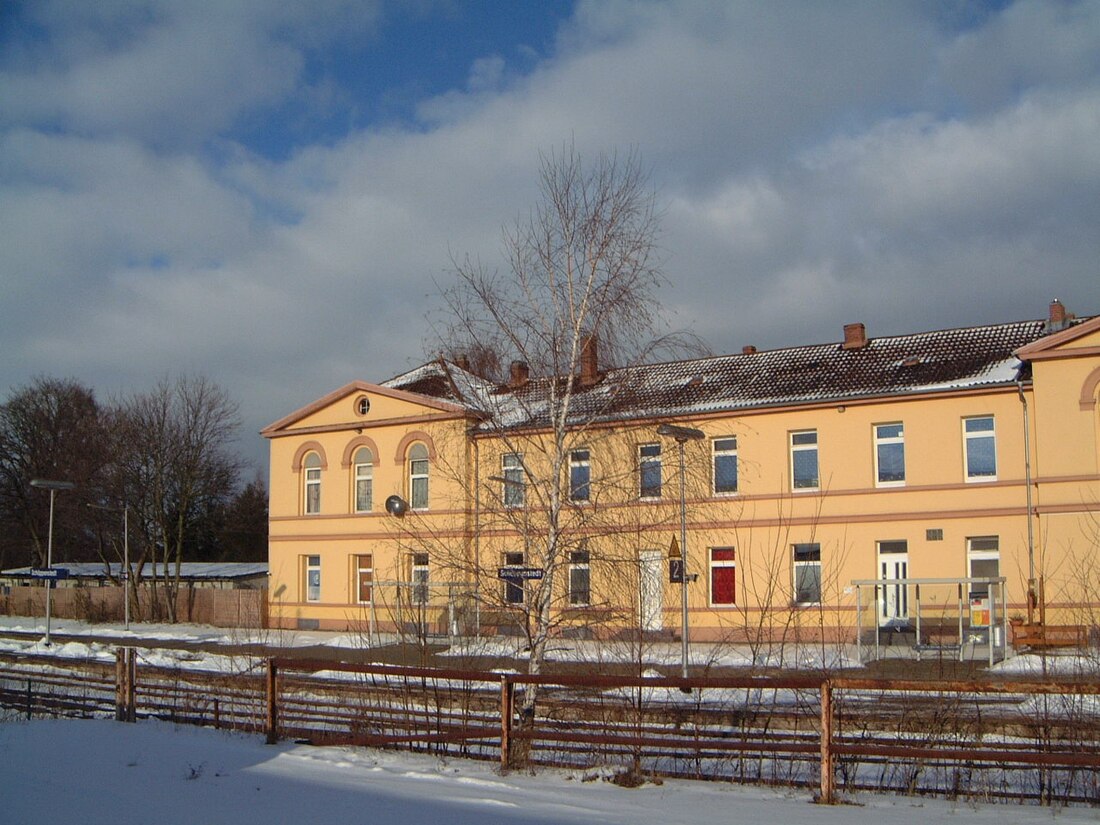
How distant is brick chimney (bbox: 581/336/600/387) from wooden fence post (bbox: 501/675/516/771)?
5904mm

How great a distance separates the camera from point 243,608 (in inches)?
1636

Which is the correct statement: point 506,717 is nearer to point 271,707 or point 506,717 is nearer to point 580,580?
point 271,707

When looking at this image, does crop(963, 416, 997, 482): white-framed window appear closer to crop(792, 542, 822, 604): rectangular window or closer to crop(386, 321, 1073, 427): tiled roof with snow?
crop(386, 321, 1073, 427): tiled roof with snow

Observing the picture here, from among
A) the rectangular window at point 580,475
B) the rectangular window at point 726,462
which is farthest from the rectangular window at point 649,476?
the rectangular window at point 726,462

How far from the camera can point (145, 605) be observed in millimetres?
47312

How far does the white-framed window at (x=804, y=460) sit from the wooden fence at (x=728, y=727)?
14118 millimetres

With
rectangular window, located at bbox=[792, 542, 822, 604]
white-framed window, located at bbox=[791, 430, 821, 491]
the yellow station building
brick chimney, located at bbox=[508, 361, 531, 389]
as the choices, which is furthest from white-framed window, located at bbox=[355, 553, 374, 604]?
brick chimney, located at bbox=[508, 361, 531, 389]

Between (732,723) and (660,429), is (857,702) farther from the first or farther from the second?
(660,429)

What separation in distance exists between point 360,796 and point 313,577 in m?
29.3

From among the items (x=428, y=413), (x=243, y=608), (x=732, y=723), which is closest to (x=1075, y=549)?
(x=732, y=723)

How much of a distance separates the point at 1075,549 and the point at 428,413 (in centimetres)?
1925

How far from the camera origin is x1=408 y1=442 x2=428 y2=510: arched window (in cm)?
3592

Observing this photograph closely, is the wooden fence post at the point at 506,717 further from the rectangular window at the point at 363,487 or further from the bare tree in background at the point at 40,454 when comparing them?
the bare tree in background at the point at 40,454

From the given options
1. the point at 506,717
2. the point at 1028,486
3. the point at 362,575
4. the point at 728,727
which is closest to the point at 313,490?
the point at 362,575
